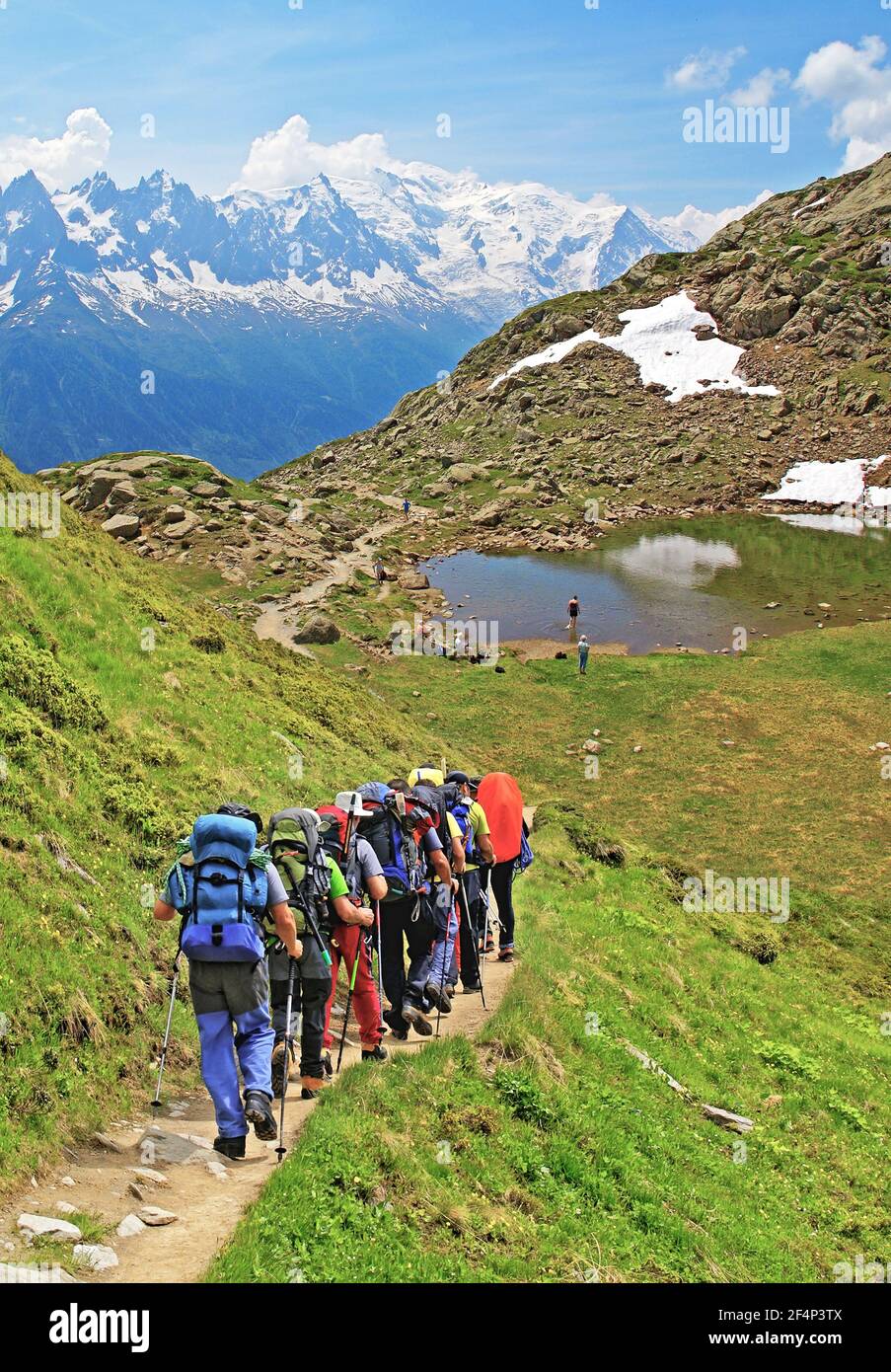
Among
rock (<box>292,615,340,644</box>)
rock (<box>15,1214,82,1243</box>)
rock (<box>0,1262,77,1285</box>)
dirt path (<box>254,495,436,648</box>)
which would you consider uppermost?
dirt path (<box>254,495,436,648</box>)

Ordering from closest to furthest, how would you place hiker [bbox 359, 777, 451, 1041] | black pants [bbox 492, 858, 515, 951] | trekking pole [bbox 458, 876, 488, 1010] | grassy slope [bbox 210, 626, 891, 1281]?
grassy slope [bbox 210, 626, 891, 1281] < hiker [bbox 359, 777, 451, 1041] < trekking pole [bbox 458, 876, 488, 1010] < black pants [bbox 492, 858, 515, 951]

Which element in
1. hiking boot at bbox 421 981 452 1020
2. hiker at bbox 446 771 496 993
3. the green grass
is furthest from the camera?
hiker at bbox 446 771 496 993

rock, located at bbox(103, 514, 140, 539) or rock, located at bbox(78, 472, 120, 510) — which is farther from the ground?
→ rock, located at bbox(78, 472, 120, 510)

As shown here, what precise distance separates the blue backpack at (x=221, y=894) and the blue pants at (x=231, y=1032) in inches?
6.9

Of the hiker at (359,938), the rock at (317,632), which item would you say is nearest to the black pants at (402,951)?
the hiker at (359,938)

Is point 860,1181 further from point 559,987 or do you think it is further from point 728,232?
Answer: point 728,232

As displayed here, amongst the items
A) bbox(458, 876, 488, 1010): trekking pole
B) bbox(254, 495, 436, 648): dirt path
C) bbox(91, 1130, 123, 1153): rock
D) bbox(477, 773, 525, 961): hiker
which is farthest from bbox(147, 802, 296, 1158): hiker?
bbox(254, 495, 436, 648): dirt path

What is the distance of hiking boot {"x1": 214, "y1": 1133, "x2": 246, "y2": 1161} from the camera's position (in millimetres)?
7848

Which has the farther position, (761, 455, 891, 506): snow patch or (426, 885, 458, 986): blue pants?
(761, 455, 891, 506): snow patch

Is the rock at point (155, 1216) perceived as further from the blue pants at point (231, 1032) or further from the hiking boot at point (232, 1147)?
the blue pants at point (231, 1032)

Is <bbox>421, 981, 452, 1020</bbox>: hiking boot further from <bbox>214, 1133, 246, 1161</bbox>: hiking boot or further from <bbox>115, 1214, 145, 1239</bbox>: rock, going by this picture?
<bbox>115, 1214, 145, 1239</bbox>: rock

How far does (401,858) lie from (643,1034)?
5.49 meters

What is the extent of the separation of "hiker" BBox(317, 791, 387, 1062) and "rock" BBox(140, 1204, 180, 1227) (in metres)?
2.91

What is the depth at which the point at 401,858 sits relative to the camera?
433 inches
